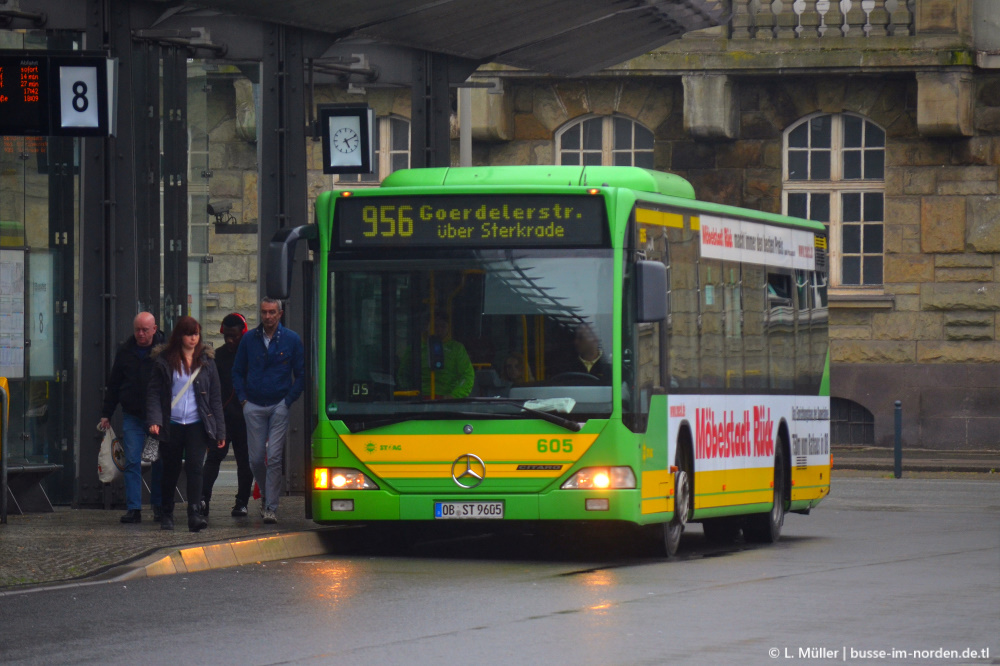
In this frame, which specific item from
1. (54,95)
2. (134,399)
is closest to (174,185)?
(54,95)

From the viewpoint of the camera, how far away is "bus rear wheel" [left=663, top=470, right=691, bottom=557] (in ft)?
47.7

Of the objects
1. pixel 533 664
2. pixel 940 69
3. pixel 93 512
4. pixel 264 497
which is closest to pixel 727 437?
pixel 264 497

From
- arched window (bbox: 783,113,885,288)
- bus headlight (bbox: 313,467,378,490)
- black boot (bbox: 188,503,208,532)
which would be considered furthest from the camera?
arched window (bbox: 783,113,885,288)

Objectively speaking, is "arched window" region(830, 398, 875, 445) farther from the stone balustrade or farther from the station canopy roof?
the station canopy roof

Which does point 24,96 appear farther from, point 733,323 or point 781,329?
point 781,329

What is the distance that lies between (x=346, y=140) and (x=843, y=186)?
1210cm

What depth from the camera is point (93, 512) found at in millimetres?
16859

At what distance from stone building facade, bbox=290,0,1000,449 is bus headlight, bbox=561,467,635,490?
15039 millimetres

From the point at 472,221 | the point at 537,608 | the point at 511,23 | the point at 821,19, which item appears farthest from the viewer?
the point at 821,19

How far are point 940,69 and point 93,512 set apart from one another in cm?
1596

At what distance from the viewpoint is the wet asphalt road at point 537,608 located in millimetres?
9102

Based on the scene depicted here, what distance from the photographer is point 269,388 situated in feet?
52.2

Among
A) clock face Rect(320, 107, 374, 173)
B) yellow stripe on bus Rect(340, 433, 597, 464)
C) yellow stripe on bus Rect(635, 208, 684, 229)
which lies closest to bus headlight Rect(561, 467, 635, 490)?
yellow stripe on bus Rect(340, 433, 597, 464)

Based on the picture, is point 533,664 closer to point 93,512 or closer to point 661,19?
point 93,512
